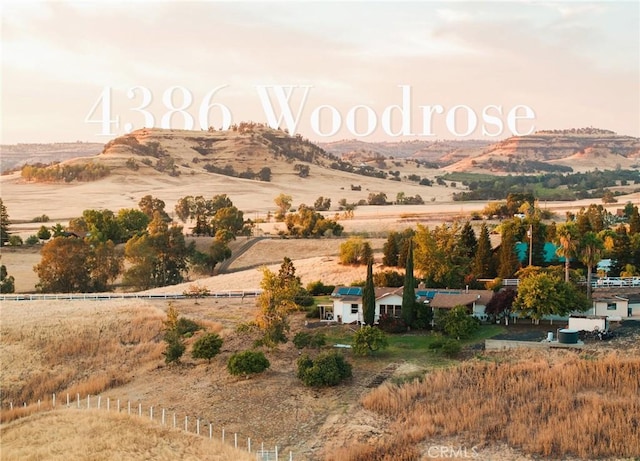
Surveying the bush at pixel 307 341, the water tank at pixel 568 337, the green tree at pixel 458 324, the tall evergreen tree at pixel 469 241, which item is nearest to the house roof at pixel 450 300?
the green tree at pixel 458 324

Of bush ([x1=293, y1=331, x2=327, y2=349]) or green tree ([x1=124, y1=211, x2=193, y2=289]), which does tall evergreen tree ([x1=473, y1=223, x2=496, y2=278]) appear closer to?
bush ([x1=293, y1=331, x2=327, y2=349])

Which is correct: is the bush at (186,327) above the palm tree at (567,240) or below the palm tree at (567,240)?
below

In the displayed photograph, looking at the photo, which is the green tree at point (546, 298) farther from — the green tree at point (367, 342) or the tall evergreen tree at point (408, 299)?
the green tree at point (367, 342)

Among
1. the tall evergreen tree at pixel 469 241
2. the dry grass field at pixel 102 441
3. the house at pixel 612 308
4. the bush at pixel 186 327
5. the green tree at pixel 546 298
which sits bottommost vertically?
the dry grass field at pixel 102 441

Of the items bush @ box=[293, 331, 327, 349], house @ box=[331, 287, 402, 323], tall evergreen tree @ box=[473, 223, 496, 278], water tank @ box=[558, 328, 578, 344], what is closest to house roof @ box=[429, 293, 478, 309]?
house @ box=[331, 287, 402, 323]

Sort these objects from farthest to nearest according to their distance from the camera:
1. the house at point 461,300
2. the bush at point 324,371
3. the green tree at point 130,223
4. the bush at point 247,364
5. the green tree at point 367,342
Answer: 1. the green tree at point 130,223
2. the house at point 461,300
3. the green tree at point 367,342
4. the bush at point 247,364
5. the bush at point 324,371

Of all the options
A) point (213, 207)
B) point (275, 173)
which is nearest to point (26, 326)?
point (213, 207)

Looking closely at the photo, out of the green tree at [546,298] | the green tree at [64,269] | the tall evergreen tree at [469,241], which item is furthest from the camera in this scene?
the green tree at [64,269]
